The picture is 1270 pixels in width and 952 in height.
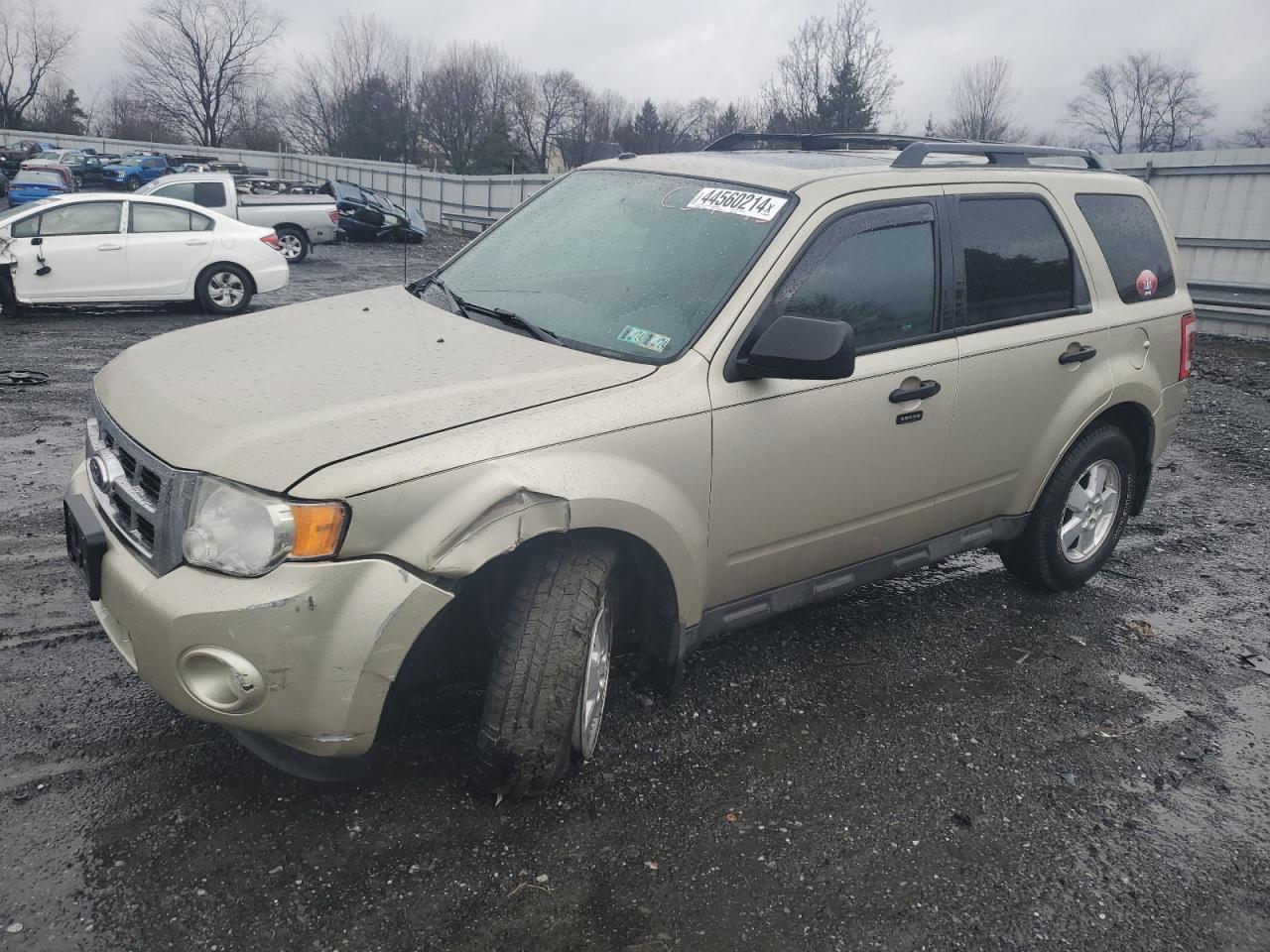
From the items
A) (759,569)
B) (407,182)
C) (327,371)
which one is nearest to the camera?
(327,371)

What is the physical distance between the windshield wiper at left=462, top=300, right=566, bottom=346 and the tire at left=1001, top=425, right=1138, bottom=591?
2.40 metres

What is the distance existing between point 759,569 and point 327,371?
59.5 inches

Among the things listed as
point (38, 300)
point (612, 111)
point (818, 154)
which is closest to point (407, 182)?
point (38, 300)

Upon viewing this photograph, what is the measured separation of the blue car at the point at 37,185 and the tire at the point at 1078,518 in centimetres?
2764

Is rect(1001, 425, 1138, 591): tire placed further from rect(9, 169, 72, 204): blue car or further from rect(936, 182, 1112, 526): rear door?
rect(9, 169, 72, 204): blue car

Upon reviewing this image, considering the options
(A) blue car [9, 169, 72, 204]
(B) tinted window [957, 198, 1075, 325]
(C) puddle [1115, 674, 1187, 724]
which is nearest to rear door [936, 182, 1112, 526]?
(B) tinted window [957, 198, 1075, 325]

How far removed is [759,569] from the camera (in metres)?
3.50

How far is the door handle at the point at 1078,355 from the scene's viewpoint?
4270 mm

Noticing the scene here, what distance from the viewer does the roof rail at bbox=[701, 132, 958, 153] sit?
4.83 metres

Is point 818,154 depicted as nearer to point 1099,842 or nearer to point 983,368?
point 983,368

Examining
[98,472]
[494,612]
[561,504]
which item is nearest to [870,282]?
[561,504]

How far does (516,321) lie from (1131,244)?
2.92 meters

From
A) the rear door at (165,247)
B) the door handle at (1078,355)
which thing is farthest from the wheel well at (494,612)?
the rear door at (165,247)

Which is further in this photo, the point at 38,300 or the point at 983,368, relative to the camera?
the point at 38,300
